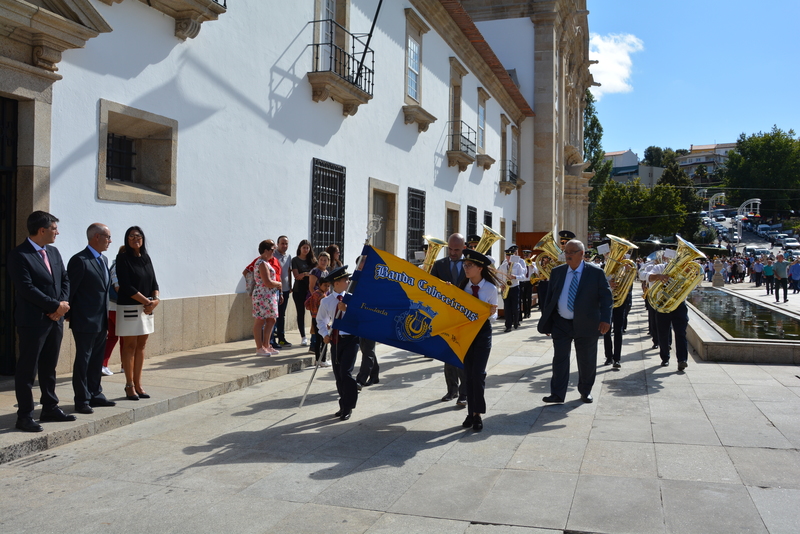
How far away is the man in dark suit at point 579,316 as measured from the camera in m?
6.87

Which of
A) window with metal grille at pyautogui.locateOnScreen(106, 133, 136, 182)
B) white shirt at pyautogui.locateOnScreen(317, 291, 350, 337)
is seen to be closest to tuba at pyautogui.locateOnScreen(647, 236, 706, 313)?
white shirt at pyautogui.locateOnScreen(317, 291, 350, 337)

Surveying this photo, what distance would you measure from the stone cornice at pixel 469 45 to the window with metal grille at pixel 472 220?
14.6ft

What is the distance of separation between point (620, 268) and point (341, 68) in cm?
658

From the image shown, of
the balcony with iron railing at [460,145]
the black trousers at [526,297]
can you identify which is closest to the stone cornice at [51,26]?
the black trousers at [526,297]

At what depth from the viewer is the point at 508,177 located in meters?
28.0

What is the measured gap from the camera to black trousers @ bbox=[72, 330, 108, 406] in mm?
5695

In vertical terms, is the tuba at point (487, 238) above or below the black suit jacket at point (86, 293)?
above

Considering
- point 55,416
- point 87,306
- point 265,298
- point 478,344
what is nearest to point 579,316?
point 478,344

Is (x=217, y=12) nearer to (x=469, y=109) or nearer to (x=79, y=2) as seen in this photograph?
(x=79, y=2)

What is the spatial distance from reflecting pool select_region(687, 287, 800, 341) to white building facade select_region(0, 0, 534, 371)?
23.8 feet

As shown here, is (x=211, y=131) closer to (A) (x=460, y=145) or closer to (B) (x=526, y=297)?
(B) (x=526, y=297)

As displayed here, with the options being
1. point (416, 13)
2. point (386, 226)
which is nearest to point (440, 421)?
point (386, 226)

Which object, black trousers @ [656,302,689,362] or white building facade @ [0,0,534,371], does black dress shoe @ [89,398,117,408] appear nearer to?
white building facade @ [0,0,534,371]

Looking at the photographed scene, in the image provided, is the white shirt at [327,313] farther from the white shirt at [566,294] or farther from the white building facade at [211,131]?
the white building facade at [211,131]
